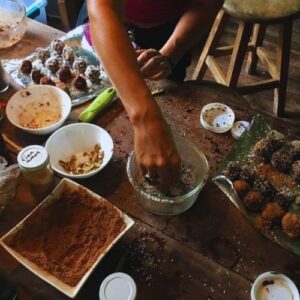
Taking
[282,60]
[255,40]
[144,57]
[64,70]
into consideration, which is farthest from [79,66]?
[255,40]

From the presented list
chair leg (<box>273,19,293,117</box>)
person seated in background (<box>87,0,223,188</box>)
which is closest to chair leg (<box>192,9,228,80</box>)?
chair leg (<box>273,19,293,117</box>)

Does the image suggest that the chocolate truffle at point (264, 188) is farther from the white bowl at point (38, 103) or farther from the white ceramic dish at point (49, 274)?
the white bowl at point (38, 103)

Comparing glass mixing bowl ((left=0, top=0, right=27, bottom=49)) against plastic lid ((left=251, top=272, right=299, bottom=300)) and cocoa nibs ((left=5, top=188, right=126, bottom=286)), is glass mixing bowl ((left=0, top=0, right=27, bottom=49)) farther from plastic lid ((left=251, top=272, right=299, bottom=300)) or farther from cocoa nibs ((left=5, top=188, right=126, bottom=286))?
plastic lid ((left=251, top=272, right=299, bottom=300))

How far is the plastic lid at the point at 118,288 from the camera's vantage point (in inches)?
32.5

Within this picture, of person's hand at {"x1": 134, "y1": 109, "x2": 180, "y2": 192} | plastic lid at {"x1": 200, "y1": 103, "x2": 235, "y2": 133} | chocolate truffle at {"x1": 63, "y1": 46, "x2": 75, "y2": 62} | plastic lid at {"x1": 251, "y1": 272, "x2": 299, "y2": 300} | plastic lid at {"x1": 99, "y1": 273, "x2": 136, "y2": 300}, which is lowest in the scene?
plastic lid at {"x1": 251, "y1": 272, "x2": 299, "y2": 300}

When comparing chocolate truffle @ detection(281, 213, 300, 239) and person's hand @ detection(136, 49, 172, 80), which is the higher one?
person's hand @ detection(136, 49, 172, 80)

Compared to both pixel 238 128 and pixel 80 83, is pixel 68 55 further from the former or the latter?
pixel 238 128

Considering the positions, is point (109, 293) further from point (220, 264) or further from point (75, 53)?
point (75, 53)

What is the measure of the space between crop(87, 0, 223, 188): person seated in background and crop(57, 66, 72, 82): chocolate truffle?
0.92ft

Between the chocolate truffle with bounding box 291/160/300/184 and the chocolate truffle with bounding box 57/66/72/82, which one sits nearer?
the chocolate truffle with bounding box 291/160/300/184

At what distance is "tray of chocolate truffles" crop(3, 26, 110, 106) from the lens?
1363 millimetres

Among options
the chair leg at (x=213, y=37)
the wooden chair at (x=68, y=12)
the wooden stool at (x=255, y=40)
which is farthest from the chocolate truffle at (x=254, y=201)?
the wooden chair at (x=68, y=12)

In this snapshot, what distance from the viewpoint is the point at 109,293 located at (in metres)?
0.83

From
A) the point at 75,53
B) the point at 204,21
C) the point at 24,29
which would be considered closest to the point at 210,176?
the point at 204,21
